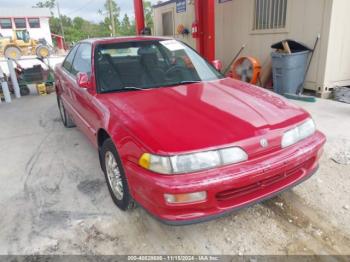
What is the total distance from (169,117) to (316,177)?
1.79 metres

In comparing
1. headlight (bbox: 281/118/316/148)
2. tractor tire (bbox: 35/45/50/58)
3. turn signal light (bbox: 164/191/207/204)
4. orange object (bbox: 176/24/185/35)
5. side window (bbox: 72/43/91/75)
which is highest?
orange object (bbox: 176/24/185/35)

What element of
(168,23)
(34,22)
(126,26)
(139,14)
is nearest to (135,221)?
(139,14)

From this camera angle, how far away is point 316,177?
3100 millimetres

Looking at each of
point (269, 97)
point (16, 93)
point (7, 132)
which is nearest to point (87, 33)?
point (16, 93)

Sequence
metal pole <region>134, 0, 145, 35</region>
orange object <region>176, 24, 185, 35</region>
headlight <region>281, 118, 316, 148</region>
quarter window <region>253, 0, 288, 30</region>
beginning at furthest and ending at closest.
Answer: orange object <region>176, 24, 185, 35</region>, metal pole <region>134, 0, 145, 35</region>, quarter window <region>253, 0, 288, 30</region>, headlight <region>281, 118, 316, 148</region>

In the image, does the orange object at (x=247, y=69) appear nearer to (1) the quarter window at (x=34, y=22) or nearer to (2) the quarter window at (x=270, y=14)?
(2) the quarter window at (x=270, y=14)

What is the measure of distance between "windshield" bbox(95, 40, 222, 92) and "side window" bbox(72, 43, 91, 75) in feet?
0.68

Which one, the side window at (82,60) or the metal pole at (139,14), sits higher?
the metal pole at (139,14)

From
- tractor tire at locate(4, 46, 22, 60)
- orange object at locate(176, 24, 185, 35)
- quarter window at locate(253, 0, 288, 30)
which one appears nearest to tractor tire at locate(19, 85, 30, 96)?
tractor tire at locate(4, 46, 22, 60)

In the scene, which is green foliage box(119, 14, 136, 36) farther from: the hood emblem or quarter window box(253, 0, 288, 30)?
the hood emblem

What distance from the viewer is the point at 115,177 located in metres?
2.63

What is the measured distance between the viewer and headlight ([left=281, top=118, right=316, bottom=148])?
7.30ft

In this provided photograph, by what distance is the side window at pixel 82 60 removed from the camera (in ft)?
11.0

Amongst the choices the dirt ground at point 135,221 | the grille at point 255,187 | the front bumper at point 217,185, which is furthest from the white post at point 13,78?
the grille at point 255,187
